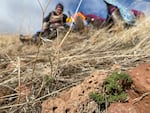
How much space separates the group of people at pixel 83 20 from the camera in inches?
256

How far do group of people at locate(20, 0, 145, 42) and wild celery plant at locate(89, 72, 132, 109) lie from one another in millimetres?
3155

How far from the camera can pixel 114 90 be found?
2738 mm

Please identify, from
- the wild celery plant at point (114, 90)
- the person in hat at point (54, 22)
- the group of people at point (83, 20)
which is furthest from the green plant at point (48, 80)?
the person in hat at point (54, 22)

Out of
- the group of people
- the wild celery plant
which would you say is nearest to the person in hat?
the group of people

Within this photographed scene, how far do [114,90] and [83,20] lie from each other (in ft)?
15.1

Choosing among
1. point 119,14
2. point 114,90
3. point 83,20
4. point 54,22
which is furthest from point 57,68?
point 54,22

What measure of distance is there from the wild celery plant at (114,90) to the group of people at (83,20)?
124 inches

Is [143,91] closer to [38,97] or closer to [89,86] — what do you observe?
[89,86]

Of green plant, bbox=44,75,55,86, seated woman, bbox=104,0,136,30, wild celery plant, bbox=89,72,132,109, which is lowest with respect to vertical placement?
wild celery plant, bbox=89,72,132,109

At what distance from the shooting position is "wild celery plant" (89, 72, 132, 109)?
8.79 ft

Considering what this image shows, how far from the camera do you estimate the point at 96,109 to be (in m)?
2.69

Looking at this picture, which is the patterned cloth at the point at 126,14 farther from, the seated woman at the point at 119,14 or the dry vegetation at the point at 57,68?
the dry vegetation at the point at 57,68

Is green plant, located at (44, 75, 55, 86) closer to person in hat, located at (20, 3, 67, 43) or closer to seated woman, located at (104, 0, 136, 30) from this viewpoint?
seated woman, located at (104, 0, 136, 30)

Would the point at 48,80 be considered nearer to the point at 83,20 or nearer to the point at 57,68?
the point at 57,68
